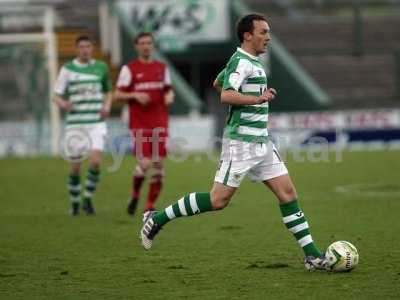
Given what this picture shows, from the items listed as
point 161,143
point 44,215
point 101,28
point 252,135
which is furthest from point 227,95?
point 101,28

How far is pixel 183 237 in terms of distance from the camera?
11.5 meters

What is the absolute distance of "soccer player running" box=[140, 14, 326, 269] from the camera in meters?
8.96

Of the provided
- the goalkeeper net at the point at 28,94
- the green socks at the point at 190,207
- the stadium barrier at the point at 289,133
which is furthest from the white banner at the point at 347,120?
the green socks at the point at 190,207

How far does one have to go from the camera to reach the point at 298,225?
9039 millimetres

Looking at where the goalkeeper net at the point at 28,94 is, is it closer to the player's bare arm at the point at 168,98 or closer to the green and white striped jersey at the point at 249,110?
the player's bare arm at the point at 168,98

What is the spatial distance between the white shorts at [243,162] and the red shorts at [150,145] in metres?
4.73

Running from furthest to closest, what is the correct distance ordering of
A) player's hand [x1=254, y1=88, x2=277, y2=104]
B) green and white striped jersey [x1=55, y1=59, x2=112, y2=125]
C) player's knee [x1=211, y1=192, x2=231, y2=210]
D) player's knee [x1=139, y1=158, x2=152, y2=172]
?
green and white striped jersey [x1=55, y1=59, x2=112, y2=125] → player's knee [x1=139, y1=158, x2=152, y2=172] → player's knee [x1=211, y1=192, x2=231, y2=210] → player's hand [x1=254, y1=88, x2=277, y2=104]

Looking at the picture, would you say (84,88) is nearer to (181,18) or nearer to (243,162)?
(243,162)

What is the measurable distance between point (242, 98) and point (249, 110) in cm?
33

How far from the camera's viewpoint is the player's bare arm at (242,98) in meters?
8.62

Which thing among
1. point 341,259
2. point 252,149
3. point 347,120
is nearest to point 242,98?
point 252,149

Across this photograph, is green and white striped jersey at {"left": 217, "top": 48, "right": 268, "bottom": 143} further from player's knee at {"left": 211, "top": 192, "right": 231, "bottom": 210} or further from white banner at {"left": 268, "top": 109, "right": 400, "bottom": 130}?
white banner at {"left": 268, "top": 109, "right": 400, "bottom": 130}

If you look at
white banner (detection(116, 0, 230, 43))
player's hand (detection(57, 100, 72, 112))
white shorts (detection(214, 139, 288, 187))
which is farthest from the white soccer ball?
white banner (detection(116, 0, 230, 43))

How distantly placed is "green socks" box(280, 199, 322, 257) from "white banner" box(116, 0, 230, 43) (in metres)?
22.1
